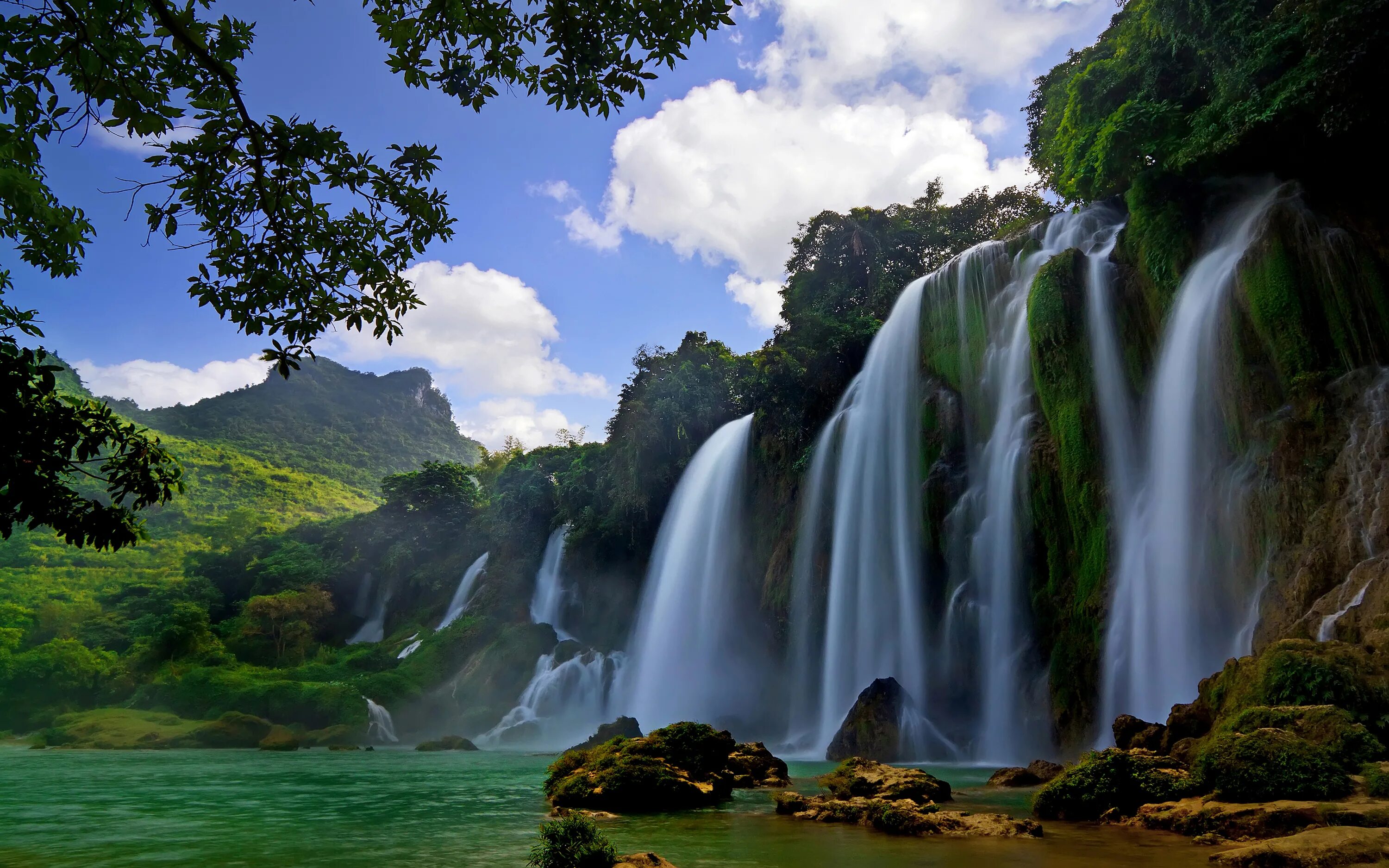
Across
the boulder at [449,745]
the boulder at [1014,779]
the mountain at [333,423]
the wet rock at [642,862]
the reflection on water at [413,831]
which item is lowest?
the boulder at [449,745]

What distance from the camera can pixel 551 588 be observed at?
37344 mm

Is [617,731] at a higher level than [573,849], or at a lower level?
lower

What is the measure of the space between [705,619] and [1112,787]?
21034mm

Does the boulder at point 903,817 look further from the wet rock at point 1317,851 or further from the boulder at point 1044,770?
the boulder at point 1044,770

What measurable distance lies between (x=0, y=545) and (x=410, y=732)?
4666 centimetres

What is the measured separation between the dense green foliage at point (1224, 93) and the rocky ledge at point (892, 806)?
12.6 meters

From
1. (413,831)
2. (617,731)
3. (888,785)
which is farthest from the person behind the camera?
(617,731)

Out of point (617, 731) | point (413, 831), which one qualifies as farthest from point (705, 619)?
point (413, 831)

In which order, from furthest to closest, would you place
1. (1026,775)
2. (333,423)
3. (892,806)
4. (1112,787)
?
1. (333,423)
2. (1026,775)
3. (1112,787)
4. (892,806)

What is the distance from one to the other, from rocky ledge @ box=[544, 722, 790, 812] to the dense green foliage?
14112 millimetres

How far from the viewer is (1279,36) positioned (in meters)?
13.3

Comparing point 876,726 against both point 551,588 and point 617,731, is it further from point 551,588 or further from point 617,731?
point 551,588

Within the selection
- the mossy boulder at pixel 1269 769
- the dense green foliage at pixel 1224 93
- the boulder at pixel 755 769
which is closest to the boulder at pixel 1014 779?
the boulder at pixel 755 769

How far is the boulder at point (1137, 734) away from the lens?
9.16 meters
